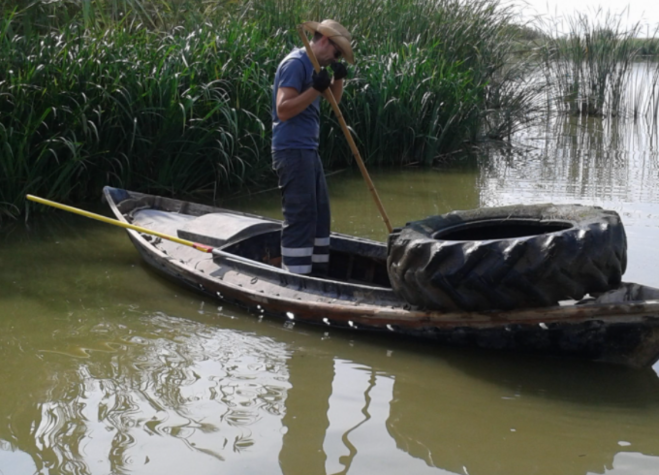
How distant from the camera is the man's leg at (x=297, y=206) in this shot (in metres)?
5.12

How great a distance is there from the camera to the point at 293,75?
4953mm

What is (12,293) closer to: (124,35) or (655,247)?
(124,35)

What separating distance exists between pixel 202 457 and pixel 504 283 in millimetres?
1682

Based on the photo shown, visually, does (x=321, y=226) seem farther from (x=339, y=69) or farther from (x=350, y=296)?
(x=339, y=69)

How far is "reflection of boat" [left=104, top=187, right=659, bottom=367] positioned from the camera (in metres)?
3.95

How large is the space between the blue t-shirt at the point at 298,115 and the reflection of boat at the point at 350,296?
0.81 meters

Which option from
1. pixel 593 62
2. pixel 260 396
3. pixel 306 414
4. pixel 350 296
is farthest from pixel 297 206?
pixel 593 62

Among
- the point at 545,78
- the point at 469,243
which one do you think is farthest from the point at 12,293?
the point at 545,78

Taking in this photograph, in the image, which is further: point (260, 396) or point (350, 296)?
point (350, 296)

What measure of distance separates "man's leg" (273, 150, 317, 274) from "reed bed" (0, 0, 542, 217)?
8.53ft

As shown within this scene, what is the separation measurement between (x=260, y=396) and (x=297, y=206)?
62.2 inches

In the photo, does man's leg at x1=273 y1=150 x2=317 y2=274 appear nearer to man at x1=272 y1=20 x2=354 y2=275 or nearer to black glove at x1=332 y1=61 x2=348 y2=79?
man at x1=272 y1=20 x2=354 y2=275

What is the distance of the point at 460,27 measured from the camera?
475 inches

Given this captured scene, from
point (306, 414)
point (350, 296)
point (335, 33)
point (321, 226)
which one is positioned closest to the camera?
point (306, 414)
